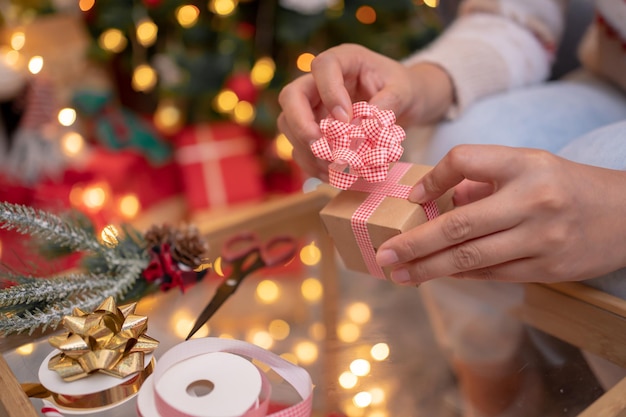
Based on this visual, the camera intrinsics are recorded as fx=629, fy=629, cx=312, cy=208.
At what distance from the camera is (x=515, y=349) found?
25.8 inches

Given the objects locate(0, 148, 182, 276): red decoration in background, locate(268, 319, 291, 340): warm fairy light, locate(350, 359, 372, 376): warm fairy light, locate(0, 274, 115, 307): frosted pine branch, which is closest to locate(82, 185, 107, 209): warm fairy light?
locate(0, 148, 182, 276): red decoration in background

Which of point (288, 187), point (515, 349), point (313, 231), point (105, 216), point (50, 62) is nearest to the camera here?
point (515, 349)

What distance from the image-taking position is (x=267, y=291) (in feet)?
2.47

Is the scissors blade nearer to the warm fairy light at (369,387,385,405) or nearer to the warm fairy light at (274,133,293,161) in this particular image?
the warm fairy light at (369,387,385,405)

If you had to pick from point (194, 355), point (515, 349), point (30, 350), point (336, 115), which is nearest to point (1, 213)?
point (30, 350)

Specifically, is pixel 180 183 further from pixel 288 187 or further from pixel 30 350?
pixel 30 350

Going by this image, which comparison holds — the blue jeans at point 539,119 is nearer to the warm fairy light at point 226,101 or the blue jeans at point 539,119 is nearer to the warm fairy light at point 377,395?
the warm fairy light at point 377,395

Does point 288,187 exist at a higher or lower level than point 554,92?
lower

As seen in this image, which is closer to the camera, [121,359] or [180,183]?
[121,359]

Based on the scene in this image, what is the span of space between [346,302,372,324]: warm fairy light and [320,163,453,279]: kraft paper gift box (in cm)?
6

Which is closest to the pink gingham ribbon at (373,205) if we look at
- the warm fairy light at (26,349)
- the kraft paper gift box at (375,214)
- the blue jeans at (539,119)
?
the kraft paper gift box at (375,214)

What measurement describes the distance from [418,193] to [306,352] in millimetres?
195

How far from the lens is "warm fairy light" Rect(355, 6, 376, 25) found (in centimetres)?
145

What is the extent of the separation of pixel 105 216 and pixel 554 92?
3.13ft
